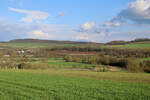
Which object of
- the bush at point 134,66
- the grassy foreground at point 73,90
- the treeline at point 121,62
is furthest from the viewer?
the treeline at point 121,62

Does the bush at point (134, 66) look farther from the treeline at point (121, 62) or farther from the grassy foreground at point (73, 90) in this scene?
the grassy foreground at point (73, 90)

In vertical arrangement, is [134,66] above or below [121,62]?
below

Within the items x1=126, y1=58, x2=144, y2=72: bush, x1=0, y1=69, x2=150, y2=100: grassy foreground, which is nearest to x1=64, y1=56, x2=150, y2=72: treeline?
x1=126, y1=58, x2=144, y2=72: bush

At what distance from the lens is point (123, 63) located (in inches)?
2351

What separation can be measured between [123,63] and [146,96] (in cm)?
4675

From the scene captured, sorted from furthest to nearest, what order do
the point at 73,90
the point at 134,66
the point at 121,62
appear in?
the point at 121,62
the point at 134,66
the point at 73,90

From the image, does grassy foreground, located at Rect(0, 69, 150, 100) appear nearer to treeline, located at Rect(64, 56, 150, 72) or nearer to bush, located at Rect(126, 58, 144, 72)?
bush, located at Rect(126, 58, 144, 72)

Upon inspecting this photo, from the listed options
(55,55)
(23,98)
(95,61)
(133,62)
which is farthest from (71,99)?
(55,55)

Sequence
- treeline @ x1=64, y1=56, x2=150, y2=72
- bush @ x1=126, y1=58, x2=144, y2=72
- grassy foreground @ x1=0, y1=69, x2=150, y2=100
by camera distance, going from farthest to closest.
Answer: treeline @ x1=64, y1=56, x2=150, y2=72, bush @ x1=126, y1=58, x2=144, y2=72, grassy foreground @ x1=0, y1=69, x2=150, y2=100

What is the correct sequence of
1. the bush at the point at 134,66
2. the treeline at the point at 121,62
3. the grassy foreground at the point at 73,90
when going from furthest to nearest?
the treeline at the point at 121,62 < the bush at the point at 134,66 < the grassy foreground at the point at 73,90

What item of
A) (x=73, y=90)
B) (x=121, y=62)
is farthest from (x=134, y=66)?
(x=73, y=90)

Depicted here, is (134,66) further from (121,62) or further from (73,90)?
(73,90)

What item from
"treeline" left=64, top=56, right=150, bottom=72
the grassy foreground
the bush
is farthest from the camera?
"treeline" left=64, top=56, right=150, bottom=72

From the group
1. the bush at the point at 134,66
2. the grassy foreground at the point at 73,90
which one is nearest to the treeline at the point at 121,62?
the bush at the point at 134,66
